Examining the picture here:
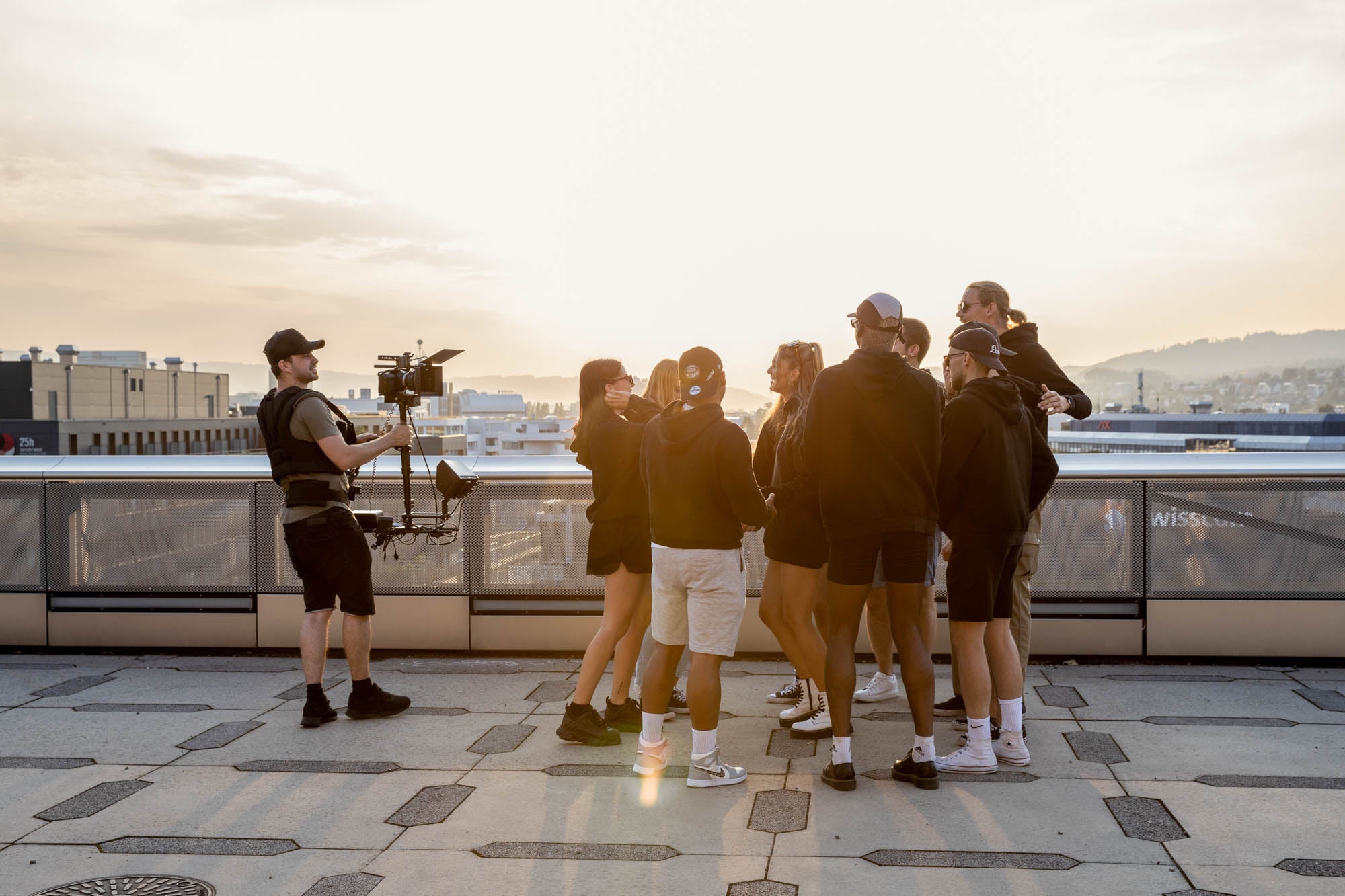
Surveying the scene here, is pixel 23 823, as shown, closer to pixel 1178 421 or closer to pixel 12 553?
pixel 12 553

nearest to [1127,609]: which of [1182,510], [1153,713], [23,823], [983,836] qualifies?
[1182,510]

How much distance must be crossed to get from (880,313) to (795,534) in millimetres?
1116

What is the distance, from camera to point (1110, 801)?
4.07 meters

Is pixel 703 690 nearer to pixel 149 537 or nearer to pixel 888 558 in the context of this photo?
pixel 888 558

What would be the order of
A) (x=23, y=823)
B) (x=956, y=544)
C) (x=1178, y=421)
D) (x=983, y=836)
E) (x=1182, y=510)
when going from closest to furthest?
1. (x=983, y=836)
2. (x=23, y=823)
3. (x=956, y=544)
4. (x=1182, y=510)
5. (x=1178, y=421)

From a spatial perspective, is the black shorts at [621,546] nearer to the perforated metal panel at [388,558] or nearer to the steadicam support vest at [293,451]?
the steadicam support vest at [293,451]

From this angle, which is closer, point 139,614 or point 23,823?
point 23,823

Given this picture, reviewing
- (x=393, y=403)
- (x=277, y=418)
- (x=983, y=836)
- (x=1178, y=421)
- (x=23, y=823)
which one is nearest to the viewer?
(x=983, y=836)

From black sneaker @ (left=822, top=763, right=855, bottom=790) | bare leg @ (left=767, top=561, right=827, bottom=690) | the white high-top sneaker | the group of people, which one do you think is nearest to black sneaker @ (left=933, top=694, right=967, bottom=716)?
the group of people

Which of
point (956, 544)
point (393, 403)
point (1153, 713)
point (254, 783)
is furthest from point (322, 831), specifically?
point (1153, 713)

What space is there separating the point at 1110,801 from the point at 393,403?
154 inches

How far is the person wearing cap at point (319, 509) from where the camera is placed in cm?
514

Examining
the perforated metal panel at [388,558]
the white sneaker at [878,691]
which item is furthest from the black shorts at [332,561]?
the white sneaker at [878,691]

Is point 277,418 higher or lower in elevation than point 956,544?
higher
